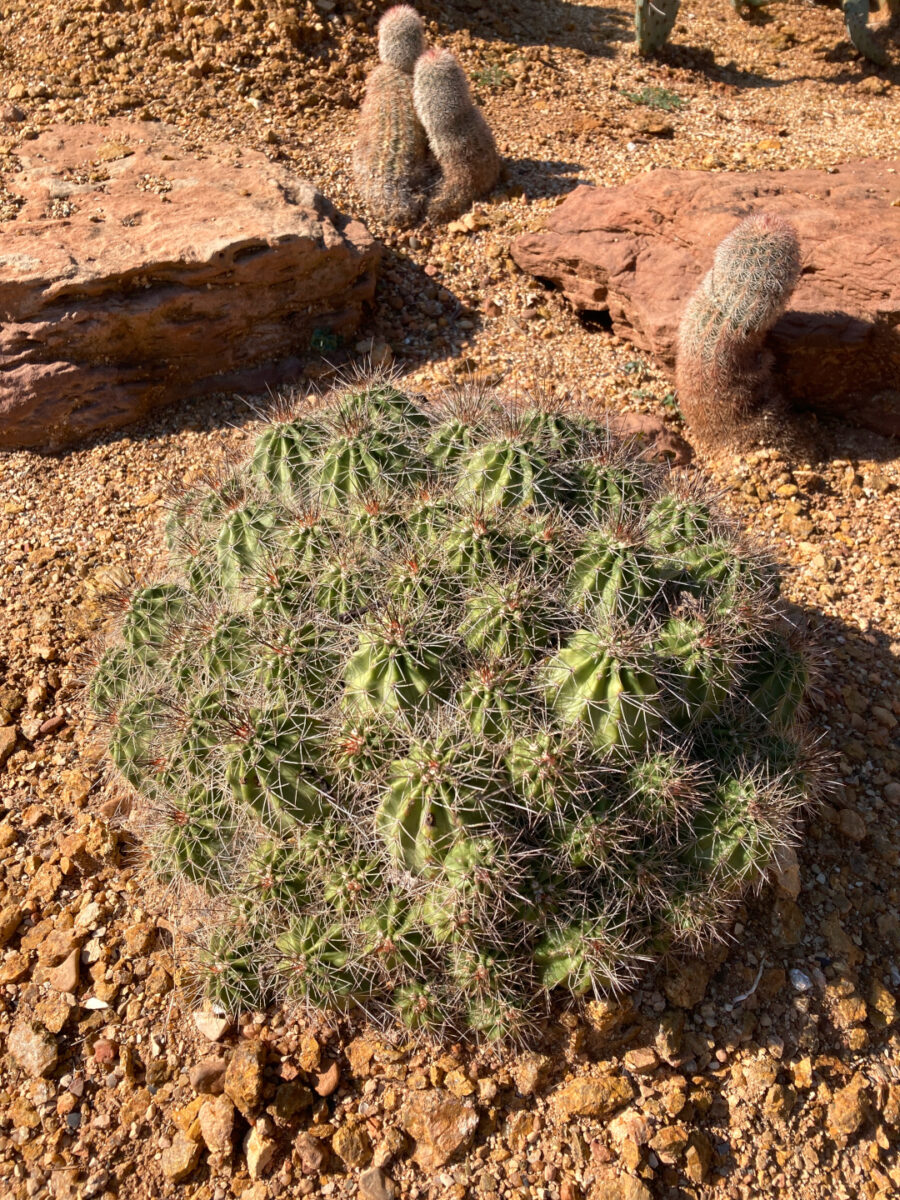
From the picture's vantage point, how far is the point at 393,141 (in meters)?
6.82

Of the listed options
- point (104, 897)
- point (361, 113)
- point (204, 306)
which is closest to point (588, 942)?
point (104, 897)

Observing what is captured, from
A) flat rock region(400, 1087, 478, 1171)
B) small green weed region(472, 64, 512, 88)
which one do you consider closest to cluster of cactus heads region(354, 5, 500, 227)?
small green weed region(472, 64, 512, 88)

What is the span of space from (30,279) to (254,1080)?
4.48 metres

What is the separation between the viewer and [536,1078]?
9.26 feet

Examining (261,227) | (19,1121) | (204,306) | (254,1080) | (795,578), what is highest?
(261,227)

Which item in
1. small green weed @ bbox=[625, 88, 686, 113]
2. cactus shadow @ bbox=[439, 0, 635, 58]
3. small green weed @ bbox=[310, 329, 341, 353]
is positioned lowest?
small green weed @ bbox=[310, 329, 341, 353]

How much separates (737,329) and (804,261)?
3.11 feet

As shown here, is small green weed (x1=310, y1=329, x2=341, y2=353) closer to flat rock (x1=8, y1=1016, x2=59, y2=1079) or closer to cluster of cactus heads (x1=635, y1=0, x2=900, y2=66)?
flat rock (x1=8, y1=1016, x2=59, y2=1079)

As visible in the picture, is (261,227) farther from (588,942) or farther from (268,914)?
(588,942)

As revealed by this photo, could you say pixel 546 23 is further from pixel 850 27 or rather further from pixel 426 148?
pixel 426 148

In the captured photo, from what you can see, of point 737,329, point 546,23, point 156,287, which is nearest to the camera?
point 737,329

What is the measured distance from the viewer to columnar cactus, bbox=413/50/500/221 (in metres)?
6.65

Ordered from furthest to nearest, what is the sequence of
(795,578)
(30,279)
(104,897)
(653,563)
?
(30,279) < (795,578) < (104,897) < (653,563)

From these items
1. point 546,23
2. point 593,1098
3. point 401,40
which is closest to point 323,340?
point 401,40
